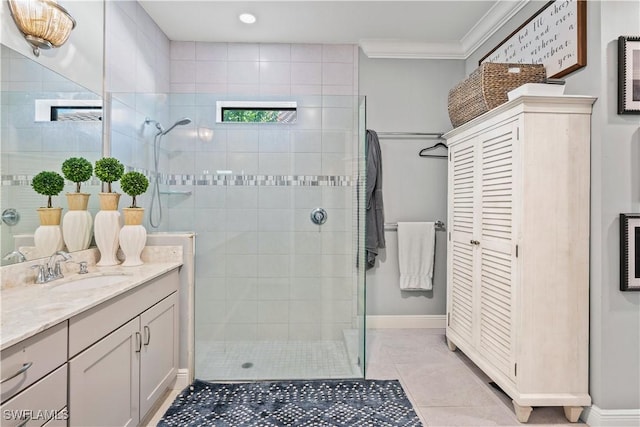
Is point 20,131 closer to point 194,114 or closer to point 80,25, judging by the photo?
point 80,25

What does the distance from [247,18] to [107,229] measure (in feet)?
6.46

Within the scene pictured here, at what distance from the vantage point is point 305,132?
2.49 m

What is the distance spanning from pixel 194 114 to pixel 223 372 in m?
1.79

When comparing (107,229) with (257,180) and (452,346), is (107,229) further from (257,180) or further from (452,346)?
(452,346)

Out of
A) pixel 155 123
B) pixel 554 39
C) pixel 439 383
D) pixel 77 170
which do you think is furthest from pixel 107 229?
pixel 554 39

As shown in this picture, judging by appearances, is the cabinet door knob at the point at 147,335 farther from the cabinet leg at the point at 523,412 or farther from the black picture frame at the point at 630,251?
the black picture frame at the point at 630,251

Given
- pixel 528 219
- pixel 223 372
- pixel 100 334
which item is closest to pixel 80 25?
pixel 100 334

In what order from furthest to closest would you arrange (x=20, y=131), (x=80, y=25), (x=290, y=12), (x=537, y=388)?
(x=290, y=12)
(x=80, y=25)
(x=537, y=388)
(x=20, y=131)

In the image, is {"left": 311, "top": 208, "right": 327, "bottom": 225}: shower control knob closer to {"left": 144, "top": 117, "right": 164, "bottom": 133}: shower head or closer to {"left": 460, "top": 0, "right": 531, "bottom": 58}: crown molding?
{"left": 144, "top": 117, "right": 164, "bottom": 133}: shower head

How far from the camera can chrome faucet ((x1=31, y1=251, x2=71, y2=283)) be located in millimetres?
1610

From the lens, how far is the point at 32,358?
1.04m

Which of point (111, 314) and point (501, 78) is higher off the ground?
point (501, 78)

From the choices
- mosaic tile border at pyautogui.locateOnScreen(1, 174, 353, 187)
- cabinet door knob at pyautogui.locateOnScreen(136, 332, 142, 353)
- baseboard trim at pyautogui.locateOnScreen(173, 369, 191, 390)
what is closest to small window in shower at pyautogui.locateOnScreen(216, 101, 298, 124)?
mosaic tile border at pyautogui.locateOnScreen(1, 174, 353, 187)

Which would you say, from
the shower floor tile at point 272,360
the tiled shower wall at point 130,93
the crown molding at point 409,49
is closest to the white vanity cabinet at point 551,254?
the shower floor tile at point 272,360
